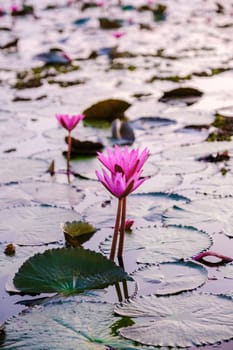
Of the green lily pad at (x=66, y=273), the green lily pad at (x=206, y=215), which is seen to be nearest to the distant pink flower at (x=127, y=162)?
the green lily pad at (x=66, y=273)

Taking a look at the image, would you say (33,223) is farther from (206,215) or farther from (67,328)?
(67,328)

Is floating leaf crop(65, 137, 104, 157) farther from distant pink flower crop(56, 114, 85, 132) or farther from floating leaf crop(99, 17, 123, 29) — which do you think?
floating leaf crop(99, 17, 123, 29)

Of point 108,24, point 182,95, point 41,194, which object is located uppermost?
point 108,24

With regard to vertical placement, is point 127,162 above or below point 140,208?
above

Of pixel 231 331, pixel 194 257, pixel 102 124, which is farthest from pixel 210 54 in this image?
pixel 231 331

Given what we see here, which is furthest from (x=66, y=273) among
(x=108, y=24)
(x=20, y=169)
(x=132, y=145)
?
(x=108, y=24)

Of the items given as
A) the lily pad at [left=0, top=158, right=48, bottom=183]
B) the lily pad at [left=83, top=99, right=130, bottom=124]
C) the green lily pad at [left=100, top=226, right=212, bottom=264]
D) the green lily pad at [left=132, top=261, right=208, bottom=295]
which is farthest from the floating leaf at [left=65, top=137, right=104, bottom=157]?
the green lily pad at [left=132, top=261, right=208, bottom=295]
